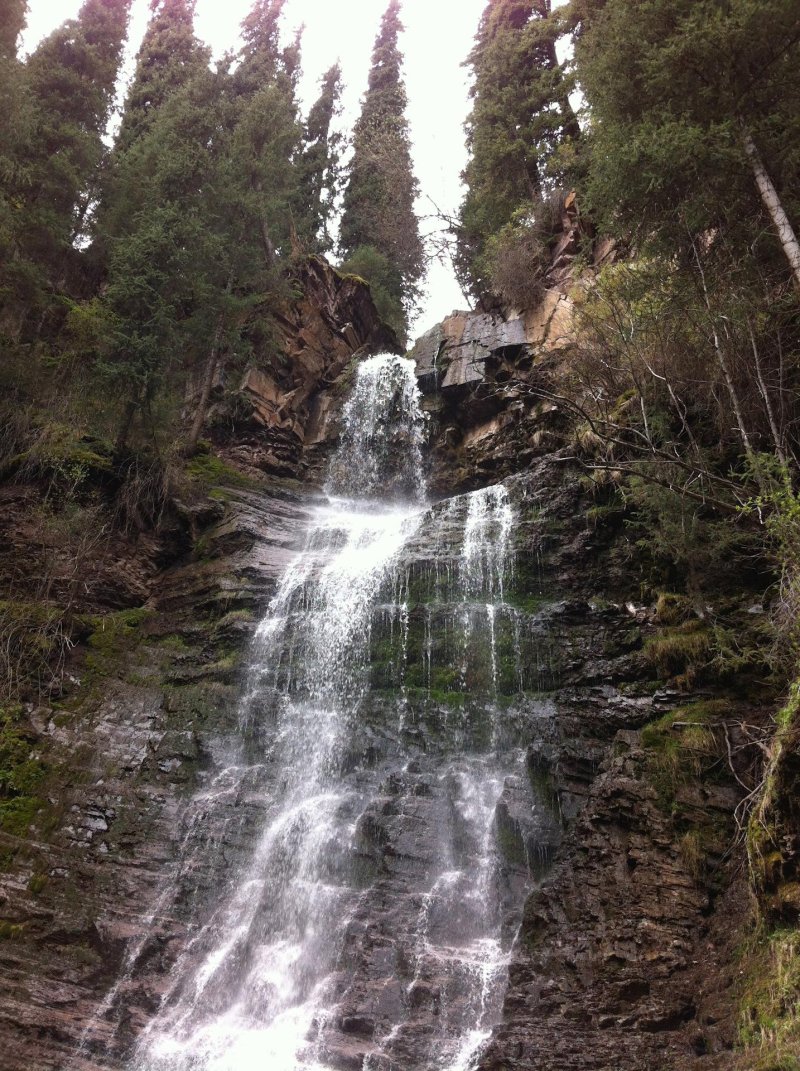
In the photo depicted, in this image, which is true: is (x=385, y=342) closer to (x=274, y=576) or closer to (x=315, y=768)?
(x=274, y=576)

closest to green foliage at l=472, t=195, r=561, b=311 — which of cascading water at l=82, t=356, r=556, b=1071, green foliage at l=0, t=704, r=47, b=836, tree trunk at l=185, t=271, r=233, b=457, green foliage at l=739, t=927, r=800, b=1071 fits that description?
cascading water at l=82, t=356, r=556, b=1071

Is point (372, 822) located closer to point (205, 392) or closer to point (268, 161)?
point (205, 392)

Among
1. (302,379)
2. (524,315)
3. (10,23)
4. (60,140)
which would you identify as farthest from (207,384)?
(524,315)

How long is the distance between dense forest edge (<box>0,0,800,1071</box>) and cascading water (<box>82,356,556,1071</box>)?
2.41 metres

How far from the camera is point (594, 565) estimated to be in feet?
40.5

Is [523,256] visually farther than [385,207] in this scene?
No

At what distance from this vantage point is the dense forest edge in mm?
8883

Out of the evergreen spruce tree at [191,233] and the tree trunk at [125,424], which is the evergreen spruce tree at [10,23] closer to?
the evergreen spruce tree at [191,233]

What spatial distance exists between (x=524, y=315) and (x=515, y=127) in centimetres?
631

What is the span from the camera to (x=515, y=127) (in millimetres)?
21219

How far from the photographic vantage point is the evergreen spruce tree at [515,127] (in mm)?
20828

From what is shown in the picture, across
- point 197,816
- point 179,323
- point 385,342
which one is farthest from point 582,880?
point 385,342

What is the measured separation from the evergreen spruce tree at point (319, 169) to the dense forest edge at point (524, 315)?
1740 millimetres

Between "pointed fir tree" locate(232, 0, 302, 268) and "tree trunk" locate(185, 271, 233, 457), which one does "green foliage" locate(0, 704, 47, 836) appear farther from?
"pointed fir tree" locate(232, 0, 302, 268)
